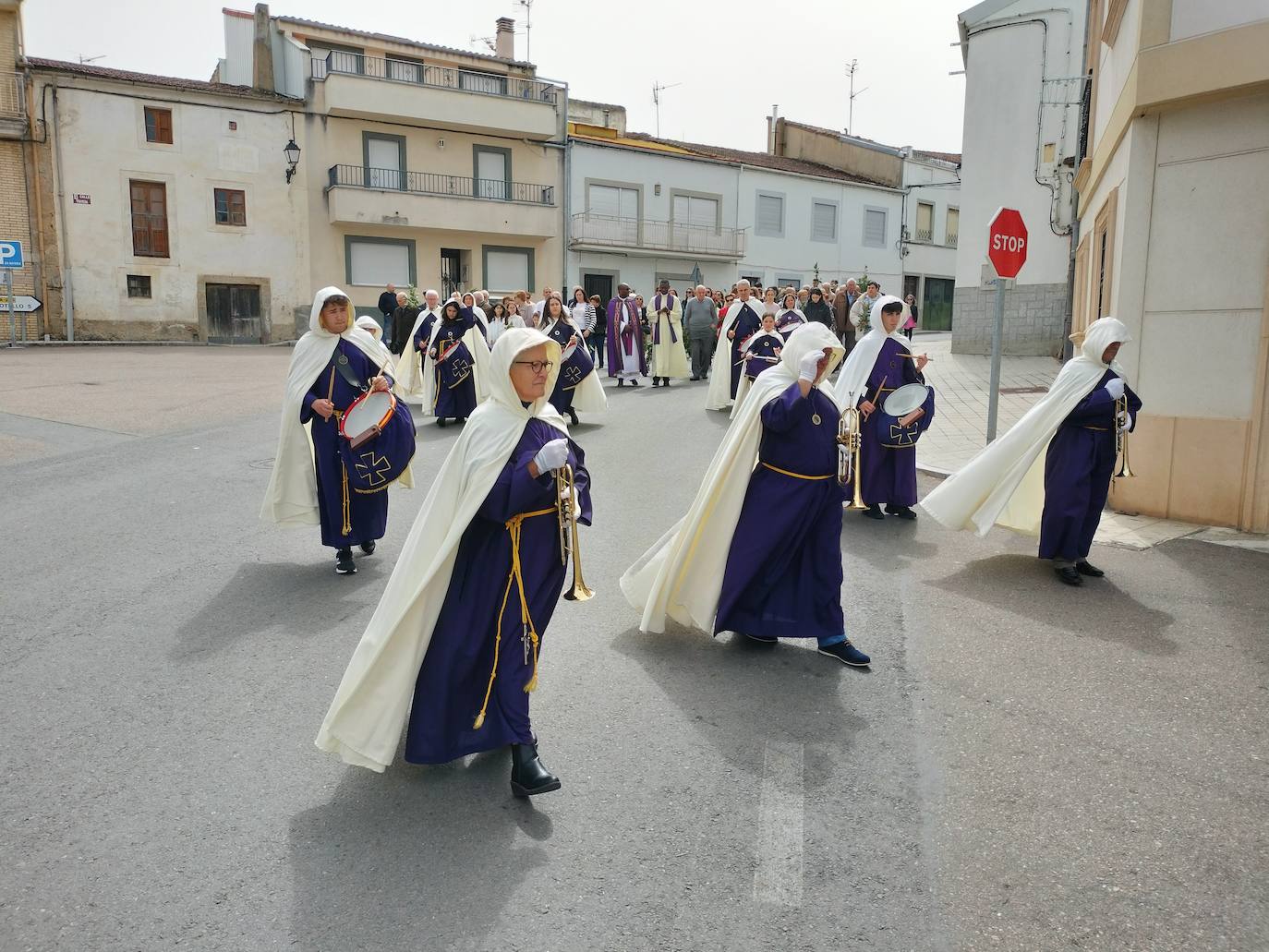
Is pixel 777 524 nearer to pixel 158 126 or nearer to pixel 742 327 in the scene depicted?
pixel 742 327

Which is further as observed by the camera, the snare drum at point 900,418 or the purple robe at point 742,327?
the purple robe at point 742,327

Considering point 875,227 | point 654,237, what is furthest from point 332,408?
point 875,227

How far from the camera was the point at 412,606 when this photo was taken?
12.1 feet

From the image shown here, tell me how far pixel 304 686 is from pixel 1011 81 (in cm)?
2384

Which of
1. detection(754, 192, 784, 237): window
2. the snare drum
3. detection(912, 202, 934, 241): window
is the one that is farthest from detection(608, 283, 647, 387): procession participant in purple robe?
detection(912, 202, 934, 241): window

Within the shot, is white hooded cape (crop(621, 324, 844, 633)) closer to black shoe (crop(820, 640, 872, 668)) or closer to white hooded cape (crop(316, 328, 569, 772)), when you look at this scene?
black shoe (crop(820, 640, 872, 668))

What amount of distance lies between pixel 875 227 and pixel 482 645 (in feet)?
146

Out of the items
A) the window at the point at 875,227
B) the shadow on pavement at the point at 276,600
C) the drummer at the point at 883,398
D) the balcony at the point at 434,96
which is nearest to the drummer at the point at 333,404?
the shadow on pavement at the point at 276,600

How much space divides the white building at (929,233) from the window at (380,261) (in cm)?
2357

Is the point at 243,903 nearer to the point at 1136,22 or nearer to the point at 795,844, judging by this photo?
the point at 795,844

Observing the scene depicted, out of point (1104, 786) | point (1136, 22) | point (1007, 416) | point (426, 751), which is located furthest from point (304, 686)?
point (1007, 416)

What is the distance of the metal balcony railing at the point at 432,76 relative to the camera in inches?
1309

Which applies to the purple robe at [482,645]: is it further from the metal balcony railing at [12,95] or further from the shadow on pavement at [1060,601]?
the metal balcony railing at [12,95]

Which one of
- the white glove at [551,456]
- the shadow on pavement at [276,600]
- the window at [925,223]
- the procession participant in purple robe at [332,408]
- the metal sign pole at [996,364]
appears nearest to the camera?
the white glove at [551,456]
